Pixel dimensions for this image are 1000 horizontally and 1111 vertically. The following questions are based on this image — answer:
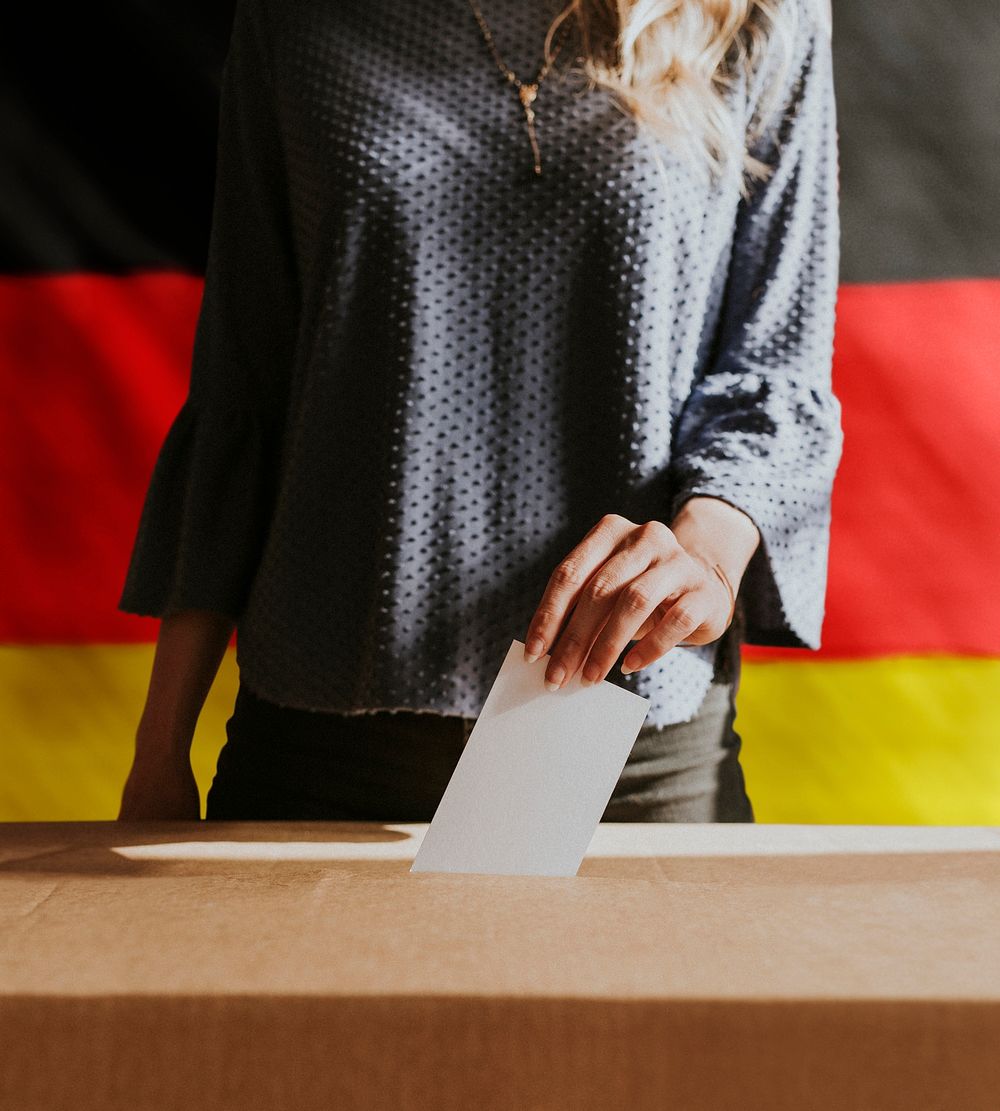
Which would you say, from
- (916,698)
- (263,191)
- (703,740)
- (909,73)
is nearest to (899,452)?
(916,698)

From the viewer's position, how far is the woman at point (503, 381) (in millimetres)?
646

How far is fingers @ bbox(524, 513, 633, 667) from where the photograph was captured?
47cm

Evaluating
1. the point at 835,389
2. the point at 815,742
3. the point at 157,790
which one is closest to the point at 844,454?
the point at 835,389

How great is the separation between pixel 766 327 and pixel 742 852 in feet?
1.13

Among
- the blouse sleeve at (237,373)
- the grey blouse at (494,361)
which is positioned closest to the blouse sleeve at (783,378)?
the grey blouse at (494,361)

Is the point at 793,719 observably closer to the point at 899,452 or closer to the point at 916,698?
the point at 916,698

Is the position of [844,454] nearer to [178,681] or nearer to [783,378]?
A: [783,378]

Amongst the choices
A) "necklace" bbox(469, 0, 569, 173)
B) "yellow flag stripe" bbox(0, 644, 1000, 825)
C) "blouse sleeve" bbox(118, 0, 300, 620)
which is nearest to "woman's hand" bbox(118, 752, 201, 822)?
"blouse sleeve" bbox(118, 0, 300, 620)

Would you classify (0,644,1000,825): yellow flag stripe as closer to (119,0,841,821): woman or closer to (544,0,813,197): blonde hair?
(119,0,841,821): woman

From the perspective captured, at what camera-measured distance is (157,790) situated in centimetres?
71

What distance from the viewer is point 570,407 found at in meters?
0.66

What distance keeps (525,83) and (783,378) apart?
27 centimetres

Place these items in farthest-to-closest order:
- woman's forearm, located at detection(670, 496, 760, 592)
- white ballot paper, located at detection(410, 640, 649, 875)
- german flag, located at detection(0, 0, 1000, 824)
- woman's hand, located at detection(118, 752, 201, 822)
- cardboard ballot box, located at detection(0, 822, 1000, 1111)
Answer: german flag, located at detection(0, 0, 1000, 824) < woman's hand, located at detection(118, 752, 201, 822) < woman's forearm, located at detection(670, 496, 760, 592) < white ballot paper, located at detection(410, 640, 649, 875) < cardboard ballot box, located at detection(0, 822, 1000, 1111)

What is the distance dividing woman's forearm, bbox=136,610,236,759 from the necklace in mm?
380
